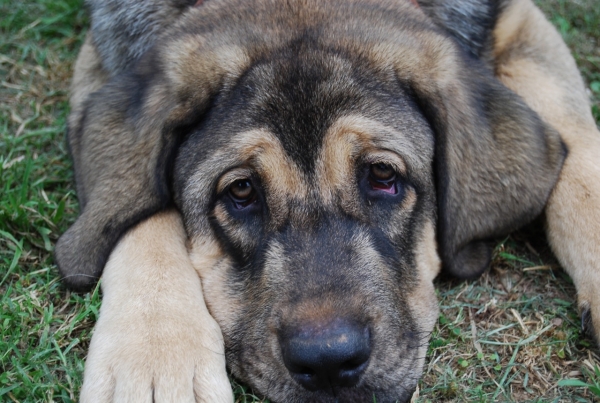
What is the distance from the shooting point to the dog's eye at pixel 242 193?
4.10 meters

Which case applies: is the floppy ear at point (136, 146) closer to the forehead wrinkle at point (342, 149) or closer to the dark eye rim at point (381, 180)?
the forehead wrinkle at point (342, 149)

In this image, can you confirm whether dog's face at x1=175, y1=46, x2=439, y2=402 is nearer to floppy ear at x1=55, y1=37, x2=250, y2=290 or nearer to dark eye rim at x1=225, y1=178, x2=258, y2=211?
dark eye rim at x1=225, y1=178, x2=258, y2=211

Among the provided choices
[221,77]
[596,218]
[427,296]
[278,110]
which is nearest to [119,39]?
[221,77]

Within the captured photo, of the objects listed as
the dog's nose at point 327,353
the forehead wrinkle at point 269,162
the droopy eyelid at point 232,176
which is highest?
the forehead wrinkle at point 269,162

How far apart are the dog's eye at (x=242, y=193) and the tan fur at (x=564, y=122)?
1.75 m

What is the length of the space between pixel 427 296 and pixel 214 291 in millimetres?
1112

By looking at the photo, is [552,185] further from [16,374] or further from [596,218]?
[16,374]

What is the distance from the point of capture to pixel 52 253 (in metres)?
4.82

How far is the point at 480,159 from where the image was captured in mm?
4375

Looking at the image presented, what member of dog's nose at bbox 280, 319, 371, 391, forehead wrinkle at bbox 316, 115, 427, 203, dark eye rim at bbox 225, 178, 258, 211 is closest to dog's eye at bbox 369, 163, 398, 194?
forehead wrinkle at bbox 316, 115, 427, 203

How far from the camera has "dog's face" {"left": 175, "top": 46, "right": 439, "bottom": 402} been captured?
366 centimetres

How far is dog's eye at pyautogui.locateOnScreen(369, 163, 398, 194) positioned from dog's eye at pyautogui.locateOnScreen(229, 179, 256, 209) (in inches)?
23.9

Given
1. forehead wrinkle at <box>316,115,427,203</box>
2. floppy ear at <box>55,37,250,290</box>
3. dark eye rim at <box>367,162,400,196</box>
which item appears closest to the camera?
forehead wrinkle at <box>316,115,427,203</box>

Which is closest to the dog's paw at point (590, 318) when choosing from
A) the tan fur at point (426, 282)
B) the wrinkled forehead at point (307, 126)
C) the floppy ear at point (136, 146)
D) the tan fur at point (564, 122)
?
the tan fur at point (564, 122)
